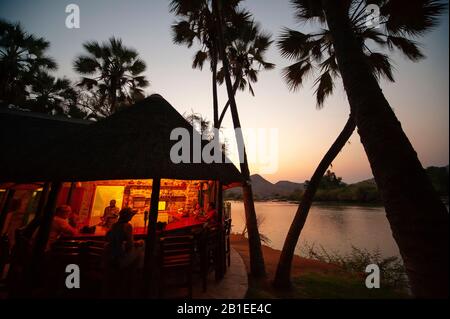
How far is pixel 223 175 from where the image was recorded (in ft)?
16.8

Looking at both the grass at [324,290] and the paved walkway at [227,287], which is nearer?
the paved walkway at [227,287]

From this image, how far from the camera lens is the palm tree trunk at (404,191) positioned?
4.98ft

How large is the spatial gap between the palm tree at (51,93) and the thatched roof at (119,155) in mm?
11425

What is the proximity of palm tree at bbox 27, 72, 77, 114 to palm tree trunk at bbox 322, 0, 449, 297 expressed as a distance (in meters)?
18.8

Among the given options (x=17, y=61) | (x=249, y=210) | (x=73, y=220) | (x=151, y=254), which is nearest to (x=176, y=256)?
(x=151, y=254)

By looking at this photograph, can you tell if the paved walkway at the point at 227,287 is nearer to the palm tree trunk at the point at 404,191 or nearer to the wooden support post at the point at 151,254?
the wooden support post at the point at 151,254

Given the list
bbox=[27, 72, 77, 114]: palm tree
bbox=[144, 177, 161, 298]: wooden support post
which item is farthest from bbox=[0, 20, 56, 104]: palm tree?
bbox=[144, 177, 161, 298]: wooden support post

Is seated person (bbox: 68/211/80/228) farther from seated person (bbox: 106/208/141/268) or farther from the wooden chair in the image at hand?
the wooden chair

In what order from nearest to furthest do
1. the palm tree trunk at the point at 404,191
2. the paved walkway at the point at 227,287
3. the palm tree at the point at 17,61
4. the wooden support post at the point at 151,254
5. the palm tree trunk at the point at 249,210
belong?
1. the palm tree trunk at the point at 404,191
2. the wooden support post at the point at 151,254
3. the paved walkway at the point at 227,287
4. the palm tree trunk at the point at 249,210
5. the palm tree at the point at 17,61

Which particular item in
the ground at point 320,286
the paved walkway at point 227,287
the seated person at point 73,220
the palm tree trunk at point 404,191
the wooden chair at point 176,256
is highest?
the palm tree trunk at point 404,191

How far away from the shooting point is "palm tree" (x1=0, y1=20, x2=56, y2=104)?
493 inches

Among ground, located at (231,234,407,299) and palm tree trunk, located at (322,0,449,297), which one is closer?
palm tree trunk, located at (322,0,449,297)

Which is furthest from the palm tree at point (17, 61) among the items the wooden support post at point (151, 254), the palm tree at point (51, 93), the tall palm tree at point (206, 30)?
the wooden support post at point (151, 254)

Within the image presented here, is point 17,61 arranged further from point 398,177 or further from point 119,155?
point 398,177
